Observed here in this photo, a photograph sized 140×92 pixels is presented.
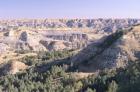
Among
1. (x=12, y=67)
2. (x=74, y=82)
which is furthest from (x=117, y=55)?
(x=12, y=67)

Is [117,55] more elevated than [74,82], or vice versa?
[117,55]

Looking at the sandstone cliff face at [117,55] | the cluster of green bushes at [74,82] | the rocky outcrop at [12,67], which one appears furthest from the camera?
the rocky outcrop at [12,67]

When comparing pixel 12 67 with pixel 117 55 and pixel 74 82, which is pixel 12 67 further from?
pixel 74 82

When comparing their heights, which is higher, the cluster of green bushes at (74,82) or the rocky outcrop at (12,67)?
the cluster of green bushes at (74,82)

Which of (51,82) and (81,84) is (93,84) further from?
(51,82)

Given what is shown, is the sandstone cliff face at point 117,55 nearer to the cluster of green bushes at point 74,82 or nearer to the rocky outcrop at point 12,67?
the cluster of green bushes at point 74,82

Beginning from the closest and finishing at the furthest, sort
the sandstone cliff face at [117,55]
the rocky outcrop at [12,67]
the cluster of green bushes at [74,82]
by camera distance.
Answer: the cluster of green bushes at [74,82] → the sandstone cliff face at [117,55] → the rocky outcrop at [12,67]

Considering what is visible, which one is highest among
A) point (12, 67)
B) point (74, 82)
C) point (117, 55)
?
point (117, 55)

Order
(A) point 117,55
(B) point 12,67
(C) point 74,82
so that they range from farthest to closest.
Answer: (B) point 12,67 → (A) point 117,55 → (C) point 74,82

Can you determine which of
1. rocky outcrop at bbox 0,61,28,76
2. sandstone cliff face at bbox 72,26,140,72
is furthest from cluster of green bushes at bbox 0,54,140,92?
rocky outcrop at bbox 0,61,28,76

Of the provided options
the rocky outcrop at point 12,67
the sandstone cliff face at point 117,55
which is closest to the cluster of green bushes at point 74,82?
the sandstone cliff face at point 117,55

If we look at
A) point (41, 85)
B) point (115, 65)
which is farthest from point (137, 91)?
point (115, 65)
